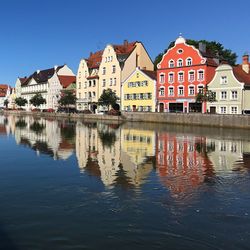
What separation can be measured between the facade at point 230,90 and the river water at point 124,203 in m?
41.5

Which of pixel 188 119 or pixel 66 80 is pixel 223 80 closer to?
pixel 188 119

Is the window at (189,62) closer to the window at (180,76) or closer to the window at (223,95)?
the window at (180,76)

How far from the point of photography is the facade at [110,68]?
3561 inches

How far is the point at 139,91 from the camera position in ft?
268

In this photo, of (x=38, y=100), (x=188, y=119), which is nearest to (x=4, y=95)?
(x=38, y=100)

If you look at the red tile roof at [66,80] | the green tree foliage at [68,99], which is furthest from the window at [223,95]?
the red tile roof at [66,80]

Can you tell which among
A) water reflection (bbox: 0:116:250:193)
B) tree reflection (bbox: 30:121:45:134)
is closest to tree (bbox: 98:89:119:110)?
tree reflection (bbox: 30:121:45:134)

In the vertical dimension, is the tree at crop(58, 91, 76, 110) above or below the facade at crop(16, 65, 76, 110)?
below

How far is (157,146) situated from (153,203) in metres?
17.8

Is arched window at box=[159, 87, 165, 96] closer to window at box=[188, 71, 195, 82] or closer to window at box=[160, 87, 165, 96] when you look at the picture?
window at box=[160, 87, 165, 96]

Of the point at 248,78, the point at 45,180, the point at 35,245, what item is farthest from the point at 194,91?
the point at 35,245

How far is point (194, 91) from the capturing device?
7044cm

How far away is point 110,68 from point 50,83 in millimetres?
39675

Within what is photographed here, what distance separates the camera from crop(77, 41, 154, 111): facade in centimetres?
9044
